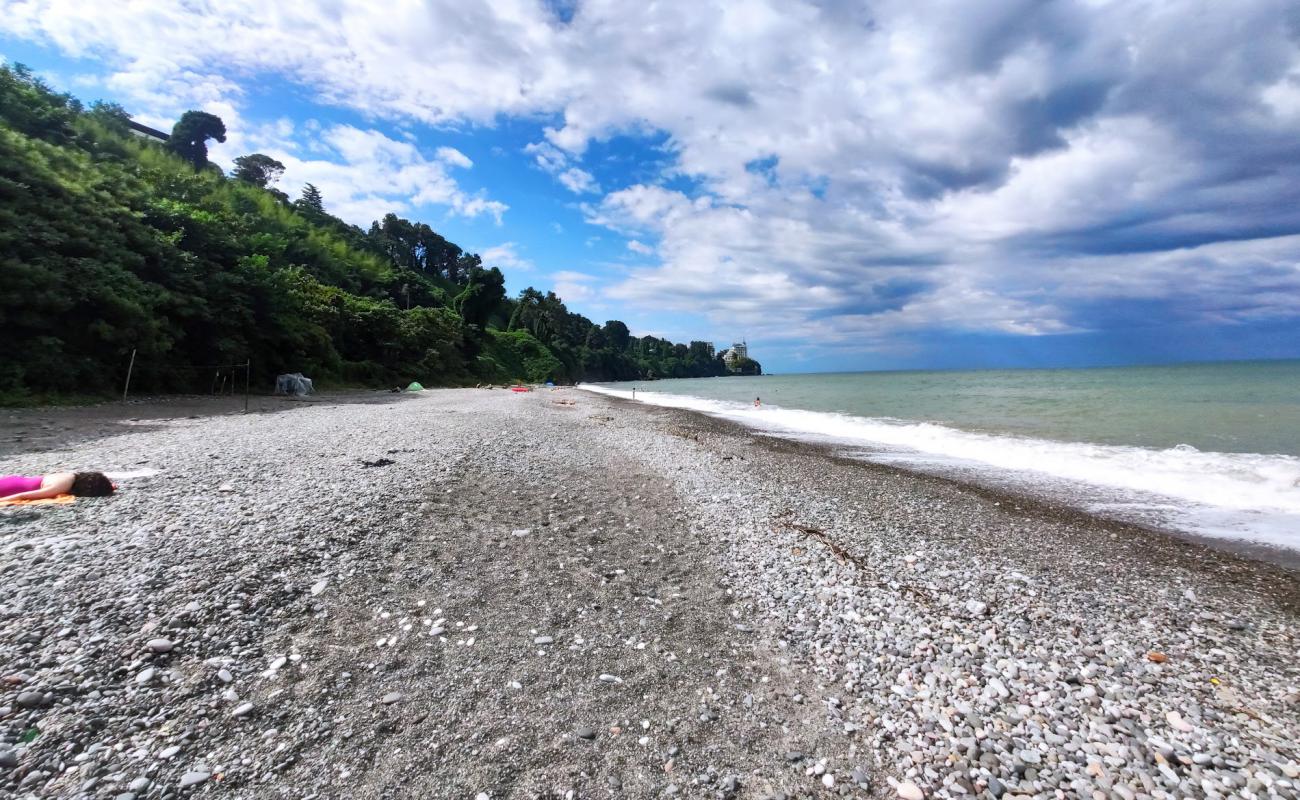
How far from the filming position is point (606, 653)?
13.9 feet

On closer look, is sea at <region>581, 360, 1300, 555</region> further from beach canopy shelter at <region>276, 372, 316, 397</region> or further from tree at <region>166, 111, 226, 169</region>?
tree at <region>166, 111, 226, 169</region>

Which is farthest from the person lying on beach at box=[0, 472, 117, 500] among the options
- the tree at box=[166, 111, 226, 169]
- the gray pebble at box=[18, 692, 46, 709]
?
the tree at box=[166, 111, 226, 169]

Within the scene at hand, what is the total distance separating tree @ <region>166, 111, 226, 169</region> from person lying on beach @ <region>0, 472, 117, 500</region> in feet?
296

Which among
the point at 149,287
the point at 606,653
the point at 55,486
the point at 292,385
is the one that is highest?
the point at 149,287

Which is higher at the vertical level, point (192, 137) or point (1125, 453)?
point (192, 137)

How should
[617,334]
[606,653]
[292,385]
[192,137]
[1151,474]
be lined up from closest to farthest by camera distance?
[606,653], [1151,474], [292,385], [192,137], [617,334]

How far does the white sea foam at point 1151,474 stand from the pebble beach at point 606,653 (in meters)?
1.86

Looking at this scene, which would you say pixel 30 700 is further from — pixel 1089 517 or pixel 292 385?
pixel 292 385

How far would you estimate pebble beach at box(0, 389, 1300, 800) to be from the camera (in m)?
2.96

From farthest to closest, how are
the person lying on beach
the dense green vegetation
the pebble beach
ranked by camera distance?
the dense green vegetation
the person lying on beach
the pebble beach

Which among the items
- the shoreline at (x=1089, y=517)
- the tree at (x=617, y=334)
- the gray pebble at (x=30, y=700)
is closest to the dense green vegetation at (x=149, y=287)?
the gray pebble at (x=30, y=700)

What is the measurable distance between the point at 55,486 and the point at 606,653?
742cm

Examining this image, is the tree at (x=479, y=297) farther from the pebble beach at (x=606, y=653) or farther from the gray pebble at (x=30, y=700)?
the gray pebble at (x=30, y=700)

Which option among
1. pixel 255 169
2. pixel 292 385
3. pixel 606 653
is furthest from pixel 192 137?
pixel 606 653
